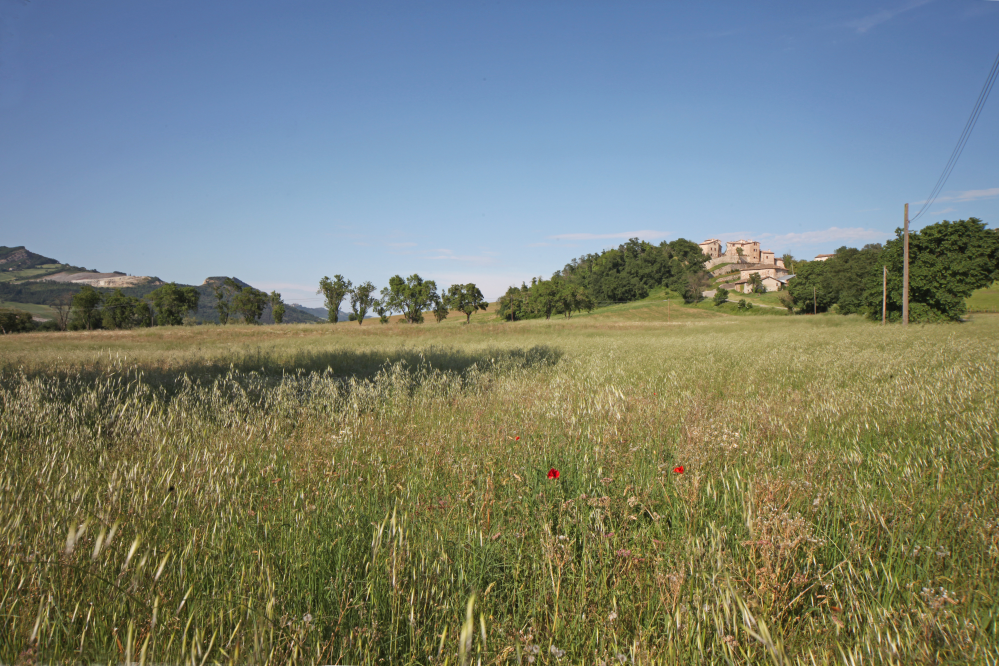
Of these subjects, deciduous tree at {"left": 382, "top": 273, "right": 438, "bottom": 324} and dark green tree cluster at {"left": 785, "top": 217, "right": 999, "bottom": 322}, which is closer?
dark green tree cluster at {"left": 785, "top": 217, "right": 999, "bottom": 322}

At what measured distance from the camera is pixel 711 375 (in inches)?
362

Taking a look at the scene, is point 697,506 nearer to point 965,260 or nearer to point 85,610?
point 85,610

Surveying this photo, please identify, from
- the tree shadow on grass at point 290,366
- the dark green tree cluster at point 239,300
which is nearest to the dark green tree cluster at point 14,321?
the tree shadow on grass at point 290,366

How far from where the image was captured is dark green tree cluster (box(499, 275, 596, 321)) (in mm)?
96000

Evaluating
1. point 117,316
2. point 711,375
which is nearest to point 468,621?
point 711,375

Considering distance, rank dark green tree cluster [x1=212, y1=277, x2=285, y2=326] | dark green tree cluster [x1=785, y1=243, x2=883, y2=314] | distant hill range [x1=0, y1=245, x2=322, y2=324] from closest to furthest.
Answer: dark green tree cluster [x1=785, y1=243, x2=883, y2=314], dark green tree cluster [x1=212, y1=277, x2=285, y2=326], distant hill range [x1=0, y1=245, x2=322, y2=324]

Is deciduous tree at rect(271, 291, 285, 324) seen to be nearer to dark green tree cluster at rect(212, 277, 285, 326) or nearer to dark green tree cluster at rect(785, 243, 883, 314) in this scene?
dark green tree cluster at rect(212, 277, 285, 326)

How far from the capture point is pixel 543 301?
316ft

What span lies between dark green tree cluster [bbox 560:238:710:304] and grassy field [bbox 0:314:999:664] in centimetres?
10412

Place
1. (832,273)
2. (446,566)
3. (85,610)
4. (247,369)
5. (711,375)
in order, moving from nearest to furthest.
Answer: (85,610) → (446,566) → (711,375) → (247,369) → (832,273)

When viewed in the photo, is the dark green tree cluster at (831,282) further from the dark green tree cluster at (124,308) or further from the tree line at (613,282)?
the dark green tree cluster at (124,308)

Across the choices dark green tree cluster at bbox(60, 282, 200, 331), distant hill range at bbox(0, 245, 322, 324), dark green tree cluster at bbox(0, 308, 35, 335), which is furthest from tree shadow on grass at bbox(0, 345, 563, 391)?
distant hill range at bbox(0, 245, 322, 324)

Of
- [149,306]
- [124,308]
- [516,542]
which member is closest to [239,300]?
[149,306]

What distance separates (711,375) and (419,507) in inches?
320
